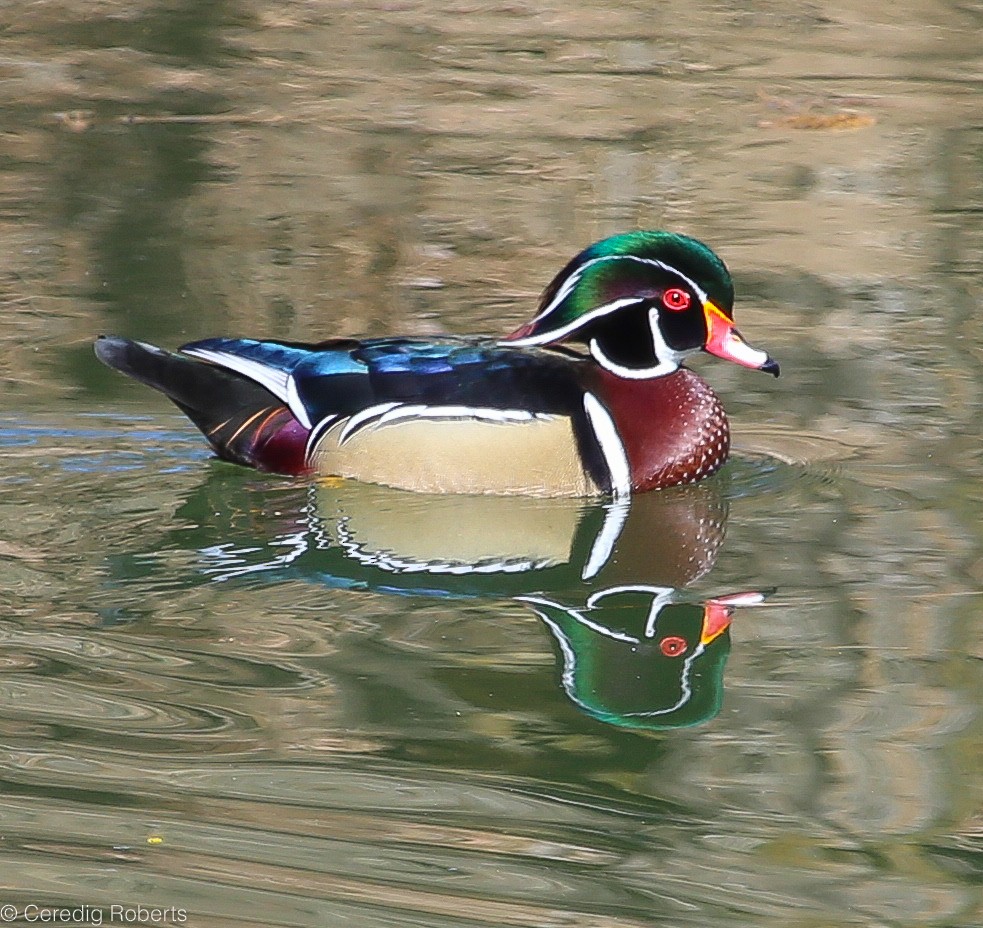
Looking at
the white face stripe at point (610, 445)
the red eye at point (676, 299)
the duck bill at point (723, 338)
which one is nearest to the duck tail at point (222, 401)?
the white face stripe at point (610, 445)

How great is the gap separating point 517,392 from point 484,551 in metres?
0.64

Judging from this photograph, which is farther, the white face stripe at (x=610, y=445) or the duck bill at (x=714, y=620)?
the white face stripe at (x=610, y=445)

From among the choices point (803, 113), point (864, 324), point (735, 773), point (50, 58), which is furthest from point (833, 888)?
point (50, 58)

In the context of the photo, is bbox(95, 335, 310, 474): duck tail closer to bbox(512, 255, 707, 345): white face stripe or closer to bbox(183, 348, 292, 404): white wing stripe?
bbox(183, 348, 292, 404): white wing stripe

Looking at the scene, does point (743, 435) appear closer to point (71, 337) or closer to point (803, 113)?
point (71, 337)

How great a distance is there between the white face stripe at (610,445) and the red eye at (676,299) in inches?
17.0

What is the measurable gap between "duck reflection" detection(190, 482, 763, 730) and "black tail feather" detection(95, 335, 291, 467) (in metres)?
0.33

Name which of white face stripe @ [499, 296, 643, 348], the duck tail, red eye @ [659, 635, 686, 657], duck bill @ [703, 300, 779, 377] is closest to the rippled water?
red eye @ [659, 635, 686, 657]

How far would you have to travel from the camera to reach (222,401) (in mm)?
6902

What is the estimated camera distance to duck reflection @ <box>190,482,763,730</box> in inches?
206

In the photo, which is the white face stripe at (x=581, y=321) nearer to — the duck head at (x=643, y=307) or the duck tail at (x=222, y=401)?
the duck head at (x=643, y=307)

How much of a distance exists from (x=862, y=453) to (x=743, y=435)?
48 cm

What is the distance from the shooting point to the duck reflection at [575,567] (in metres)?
5.23

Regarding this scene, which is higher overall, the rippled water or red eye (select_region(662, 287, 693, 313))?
red eye (select_region(662, 287, 693, 313))
